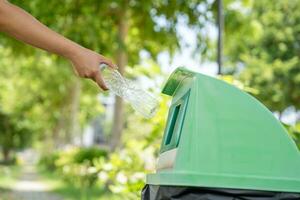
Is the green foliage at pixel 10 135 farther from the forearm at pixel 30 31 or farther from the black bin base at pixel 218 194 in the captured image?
the black bin base at pixel 218 194

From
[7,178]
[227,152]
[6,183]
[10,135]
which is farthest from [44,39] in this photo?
[10,135]

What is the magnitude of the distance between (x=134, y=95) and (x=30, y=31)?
438mm

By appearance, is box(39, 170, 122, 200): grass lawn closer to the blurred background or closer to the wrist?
the blurred background

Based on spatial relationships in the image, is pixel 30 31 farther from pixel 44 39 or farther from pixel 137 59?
pixel 137 59

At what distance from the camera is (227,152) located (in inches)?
79.7

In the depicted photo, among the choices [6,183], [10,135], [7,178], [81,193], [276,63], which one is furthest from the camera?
[10,135]

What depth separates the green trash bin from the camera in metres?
1.98

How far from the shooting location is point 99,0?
32.1 feet

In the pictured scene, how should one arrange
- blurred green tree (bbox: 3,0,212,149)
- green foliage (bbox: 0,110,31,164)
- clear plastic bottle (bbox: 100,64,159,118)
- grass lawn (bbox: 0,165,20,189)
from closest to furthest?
1. clear plastic bottle (bbox: 100,64,159,118)
2. blurred green tree (bbox: 3,0,212,149)
3. grass lawn (bbox: 0,165,20,189)
4. green foliage (bbox: 0,110,31,164)

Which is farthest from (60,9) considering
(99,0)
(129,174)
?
(129,174)

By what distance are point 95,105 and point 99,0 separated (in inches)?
874

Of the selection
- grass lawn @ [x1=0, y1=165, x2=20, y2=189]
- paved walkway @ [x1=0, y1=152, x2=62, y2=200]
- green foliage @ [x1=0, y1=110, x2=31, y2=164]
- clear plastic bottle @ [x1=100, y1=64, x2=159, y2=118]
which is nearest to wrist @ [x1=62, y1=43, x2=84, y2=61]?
clear plastic bottle @ [x1=100, y1=64, x2=159, y2=118]

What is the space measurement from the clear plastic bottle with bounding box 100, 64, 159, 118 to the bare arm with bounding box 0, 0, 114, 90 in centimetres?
16

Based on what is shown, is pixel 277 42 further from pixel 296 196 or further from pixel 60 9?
pixel 296 196
